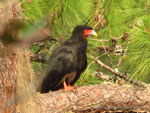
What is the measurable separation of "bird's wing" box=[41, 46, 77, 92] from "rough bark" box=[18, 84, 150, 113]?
0.99 feet

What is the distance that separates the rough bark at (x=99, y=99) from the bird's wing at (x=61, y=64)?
0.30 metres

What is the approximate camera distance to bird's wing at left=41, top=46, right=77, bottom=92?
8.37 ft

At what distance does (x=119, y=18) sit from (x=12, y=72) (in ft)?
7.80

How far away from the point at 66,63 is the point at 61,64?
0.16 feet

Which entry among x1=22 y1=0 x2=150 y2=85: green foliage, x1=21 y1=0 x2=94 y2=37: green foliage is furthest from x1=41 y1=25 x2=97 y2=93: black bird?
Answer: x1=21 y1=0 x2=94 y2=37: green foliage

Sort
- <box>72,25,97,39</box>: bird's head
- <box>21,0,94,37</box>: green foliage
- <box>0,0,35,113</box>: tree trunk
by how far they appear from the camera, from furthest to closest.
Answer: <box>21,0,94,37</box>: green foliage < <box>72,25,97,39</box>: bird's head < <box>0,0,35,113</box>: tree trunk

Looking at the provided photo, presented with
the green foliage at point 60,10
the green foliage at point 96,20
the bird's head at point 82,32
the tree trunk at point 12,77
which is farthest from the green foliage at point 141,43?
the tree trunk at point 12,77

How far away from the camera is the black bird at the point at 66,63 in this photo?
256 centimetres

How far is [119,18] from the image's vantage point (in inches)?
133

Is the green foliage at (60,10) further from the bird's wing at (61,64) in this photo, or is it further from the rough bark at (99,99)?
the rough bark at (99,99)

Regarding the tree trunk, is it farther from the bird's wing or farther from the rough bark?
the bird's wing

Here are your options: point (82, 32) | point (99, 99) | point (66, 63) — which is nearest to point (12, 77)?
point (99, 99)

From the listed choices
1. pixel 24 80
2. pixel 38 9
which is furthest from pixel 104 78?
pixel 24 80

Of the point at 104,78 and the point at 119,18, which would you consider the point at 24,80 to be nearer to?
the point at 104,78
